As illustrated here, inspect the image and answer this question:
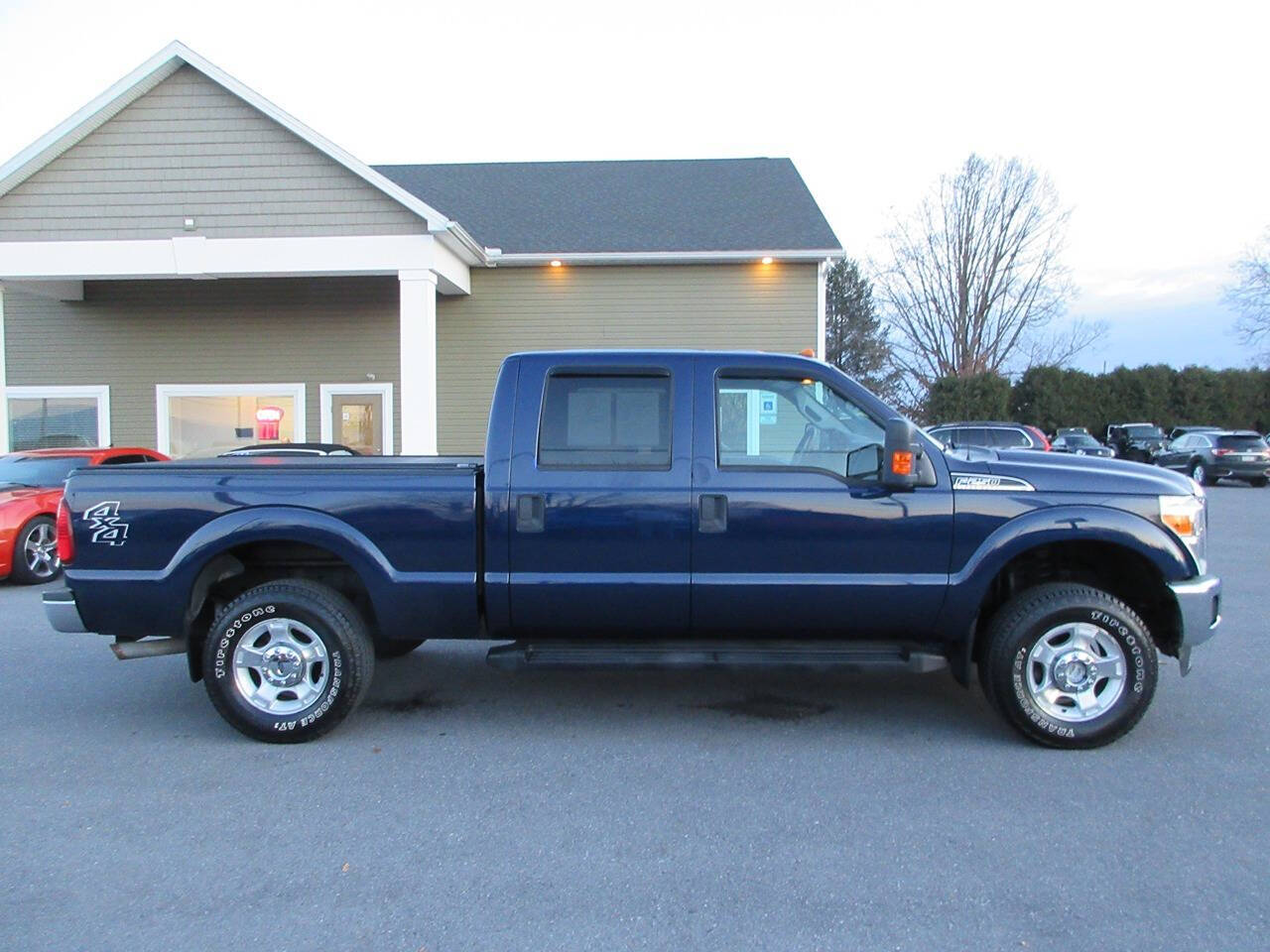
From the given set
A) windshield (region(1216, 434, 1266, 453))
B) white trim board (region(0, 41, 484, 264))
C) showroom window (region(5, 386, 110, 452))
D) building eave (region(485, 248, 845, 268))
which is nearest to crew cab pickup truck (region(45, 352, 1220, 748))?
white trim board (region(0, 41, 484, 264))

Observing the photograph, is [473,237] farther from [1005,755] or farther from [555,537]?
[1005,755]

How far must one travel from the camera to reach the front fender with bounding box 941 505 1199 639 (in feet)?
14.7

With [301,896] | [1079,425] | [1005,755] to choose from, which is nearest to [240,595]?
[301,896]

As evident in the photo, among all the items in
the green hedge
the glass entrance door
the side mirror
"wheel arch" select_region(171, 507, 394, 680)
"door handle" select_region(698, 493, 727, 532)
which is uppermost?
the green hedge

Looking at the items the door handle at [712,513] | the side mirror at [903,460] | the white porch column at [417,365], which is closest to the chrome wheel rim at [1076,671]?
the side mirror at [903,460]

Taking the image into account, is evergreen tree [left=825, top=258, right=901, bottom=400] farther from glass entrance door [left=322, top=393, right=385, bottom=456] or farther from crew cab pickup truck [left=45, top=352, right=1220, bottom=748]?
crew cab pickup truck [left=45, top=352, right=1220, bottom=748]

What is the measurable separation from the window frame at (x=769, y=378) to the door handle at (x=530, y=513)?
35.0 inches

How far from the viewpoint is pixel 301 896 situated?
326 cm

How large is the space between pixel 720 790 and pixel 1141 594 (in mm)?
2479

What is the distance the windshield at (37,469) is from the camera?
9.99 m

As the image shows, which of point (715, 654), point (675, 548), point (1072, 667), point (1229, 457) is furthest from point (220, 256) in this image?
point (1229, 457)

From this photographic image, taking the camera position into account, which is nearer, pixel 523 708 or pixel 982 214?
pixel 523 708

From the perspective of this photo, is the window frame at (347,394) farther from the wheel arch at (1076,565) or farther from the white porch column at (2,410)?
the wheel arch at (1076,565)

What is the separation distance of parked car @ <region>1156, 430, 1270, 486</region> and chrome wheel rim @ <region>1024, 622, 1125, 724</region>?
74.1ft
